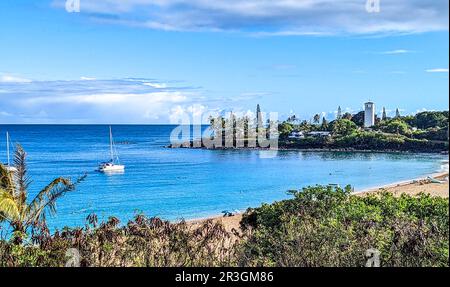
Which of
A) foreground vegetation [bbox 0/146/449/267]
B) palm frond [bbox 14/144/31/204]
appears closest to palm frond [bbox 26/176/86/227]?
foreground vegetation [bbox 0/146/449/267]

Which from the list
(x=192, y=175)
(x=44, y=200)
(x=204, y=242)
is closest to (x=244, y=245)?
(x=204, y=242)

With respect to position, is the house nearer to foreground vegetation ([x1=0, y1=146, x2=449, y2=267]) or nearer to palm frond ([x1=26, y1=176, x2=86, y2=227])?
foreground vegetation ([x1=0, y1=146, x2=449, y2=267])

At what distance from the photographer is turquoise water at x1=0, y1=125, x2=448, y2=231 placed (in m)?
20.8

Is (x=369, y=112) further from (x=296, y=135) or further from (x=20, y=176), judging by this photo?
(x=20, y=176)

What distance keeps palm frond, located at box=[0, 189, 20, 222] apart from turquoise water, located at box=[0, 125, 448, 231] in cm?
853
